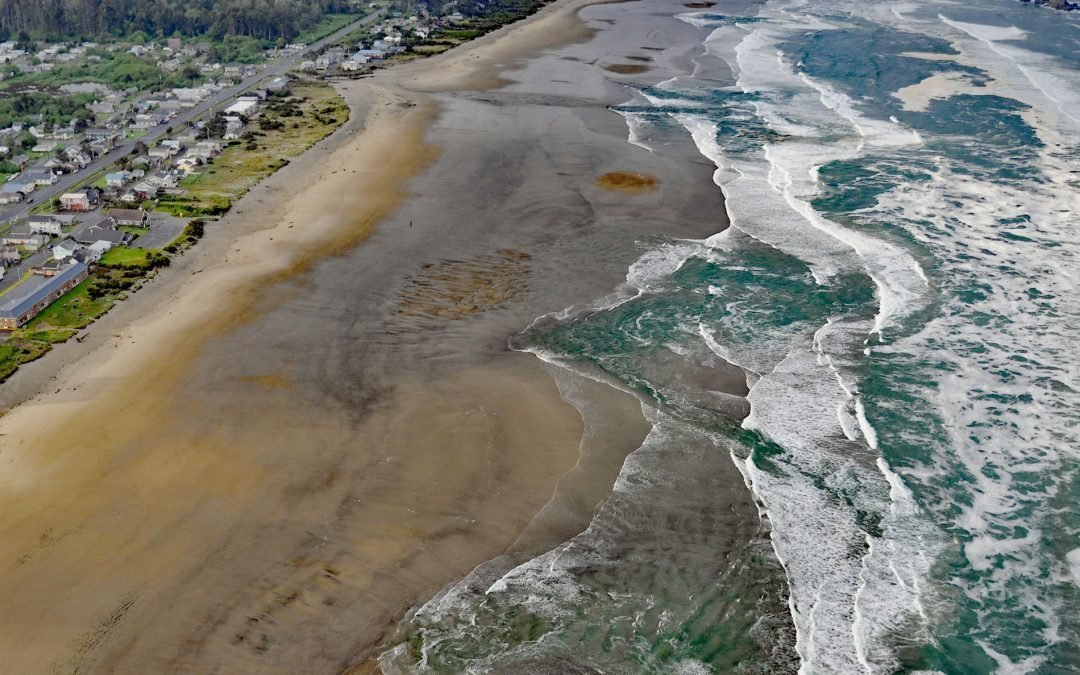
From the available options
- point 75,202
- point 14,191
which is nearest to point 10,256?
point 75,202

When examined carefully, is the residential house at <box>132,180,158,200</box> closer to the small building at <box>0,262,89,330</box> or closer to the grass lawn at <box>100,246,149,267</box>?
the grass lawn at <box>100,246,149,267</box>

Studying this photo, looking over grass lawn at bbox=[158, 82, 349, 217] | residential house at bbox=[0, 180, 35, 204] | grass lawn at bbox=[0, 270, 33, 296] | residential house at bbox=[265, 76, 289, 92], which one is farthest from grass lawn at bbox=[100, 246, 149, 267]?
residential house at bbox=[265, 76, 289, 92]

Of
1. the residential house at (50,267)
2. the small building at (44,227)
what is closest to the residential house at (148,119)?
the small building at (44,227)

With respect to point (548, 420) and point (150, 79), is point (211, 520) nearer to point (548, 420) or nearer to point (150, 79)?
point (548, 420)

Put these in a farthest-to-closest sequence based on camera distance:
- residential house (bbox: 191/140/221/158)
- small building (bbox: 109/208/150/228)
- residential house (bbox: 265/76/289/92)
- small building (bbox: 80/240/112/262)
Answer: residential house (bbox: 265/76/289/92)
residential house (bbox: 191/140/221/158)
small building (bbox: 109/208/150/228)
small building (bbox: 80/240/112/262)

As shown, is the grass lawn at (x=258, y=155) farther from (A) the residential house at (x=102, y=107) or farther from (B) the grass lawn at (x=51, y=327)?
(A) the residential house at (x=102, y=107)

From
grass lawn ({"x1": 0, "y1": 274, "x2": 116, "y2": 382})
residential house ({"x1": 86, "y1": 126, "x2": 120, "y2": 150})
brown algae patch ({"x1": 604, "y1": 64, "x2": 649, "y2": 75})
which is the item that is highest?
brown algae patch ({"x1": 604, "y1": 64, "x2": 649, "y2": 75})

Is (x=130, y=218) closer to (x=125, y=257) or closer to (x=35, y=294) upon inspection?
(x=125, y=257)
